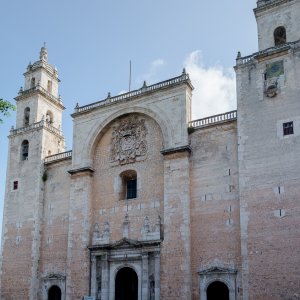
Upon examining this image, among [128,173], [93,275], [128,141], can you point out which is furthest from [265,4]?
[93,275]

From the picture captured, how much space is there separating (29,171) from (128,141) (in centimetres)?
859

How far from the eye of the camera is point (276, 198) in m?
24.1

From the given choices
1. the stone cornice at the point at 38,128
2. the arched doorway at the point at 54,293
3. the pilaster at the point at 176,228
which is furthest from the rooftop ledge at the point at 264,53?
the arched doorway at the point at 54,293

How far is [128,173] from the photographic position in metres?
31.1

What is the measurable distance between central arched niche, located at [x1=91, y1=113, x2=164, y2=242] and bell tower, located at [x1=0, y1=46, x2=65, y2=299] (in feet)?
16.6

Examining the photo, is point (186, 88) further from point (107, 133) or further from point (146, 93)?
point (107, 133)

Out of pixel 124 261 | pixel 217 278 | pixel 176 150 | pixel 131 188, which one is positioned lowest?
pixel 217 278

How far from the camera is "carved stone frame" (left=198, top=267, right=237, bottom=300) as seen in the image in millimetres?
24781

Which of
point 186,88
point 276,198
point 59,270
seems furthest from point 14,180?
point 276,198

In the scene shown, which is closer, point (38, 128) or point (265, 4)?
point (265, 4)

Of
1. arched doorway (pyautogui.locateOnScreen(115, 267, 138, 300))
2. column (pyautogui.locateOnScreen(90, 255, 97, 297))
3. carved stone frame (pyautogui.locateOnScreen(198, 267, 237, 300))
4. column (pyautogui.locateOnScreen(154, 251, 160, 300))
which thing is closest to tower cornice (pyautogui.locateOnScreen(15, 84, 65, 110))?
column (pyautogui.locateOnScreen(90, 255, 97, 297))

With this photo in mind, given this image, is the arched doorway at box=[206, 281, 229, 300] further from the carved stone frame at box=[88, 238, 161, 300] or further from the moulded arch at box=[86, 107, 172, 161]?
the moulded arch at box=[86, 107, 172, 161]

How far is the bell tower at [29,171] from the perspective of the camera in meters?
32.8

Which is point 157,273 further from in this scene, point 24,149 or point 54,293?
point 24,149
